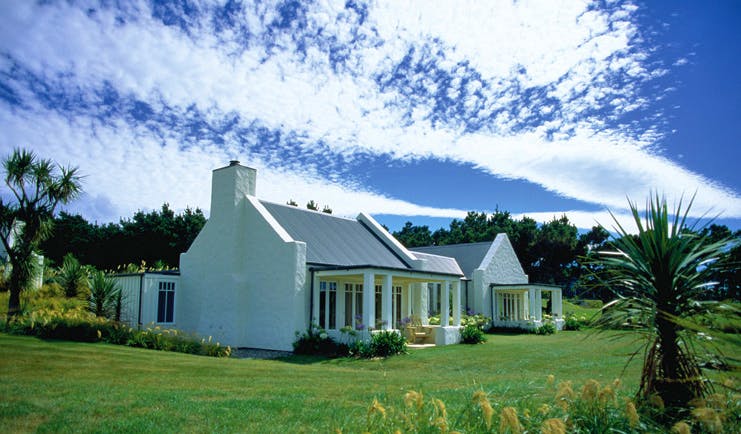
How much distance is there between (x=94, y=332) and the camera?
58.0ft

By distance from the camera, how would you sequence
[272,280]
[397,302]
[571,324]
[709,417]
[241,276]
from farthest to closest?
[571,324] < [397,302] < [241,276] < [272,280] < [709,417]

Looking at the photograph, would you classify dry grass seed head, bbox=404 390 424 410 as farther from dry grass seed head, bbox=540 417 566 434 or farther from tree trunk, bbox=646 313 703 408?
tree trunk, bbox=646 313 703 408

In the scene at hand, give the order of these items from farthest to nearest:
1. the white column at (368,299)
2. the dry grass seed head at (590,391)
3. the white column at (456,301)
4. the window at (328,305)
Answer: the white column at (456,301) < the window at (328,305) < the white column at (368,299) < the dry grass seed head at (590,391)

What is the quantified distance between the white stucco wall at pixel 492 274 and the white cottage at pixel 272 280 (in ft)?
32.4

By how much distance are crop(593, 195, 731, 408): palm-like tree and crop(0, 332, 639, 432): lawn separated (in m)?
0.72

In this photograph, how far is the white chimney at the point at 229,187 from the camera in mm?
22281

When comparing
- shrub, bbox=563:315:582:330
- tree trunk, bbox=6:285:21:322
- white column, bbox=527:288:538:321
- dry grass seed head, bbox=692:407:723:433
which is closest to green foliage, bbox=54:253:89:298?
tree trunk, bbox=6:285:21:322

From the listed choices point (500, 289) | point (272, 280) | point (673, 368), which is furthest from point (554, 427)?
point (500, 289)

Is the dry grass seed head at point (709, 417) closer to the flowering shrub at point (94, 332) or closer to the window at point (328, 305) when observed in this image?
the flowering shrub at point (94, 332)

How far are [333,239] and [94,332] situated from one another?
34.4 feet

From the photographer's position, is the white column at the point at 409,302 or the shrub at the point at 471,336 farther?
the white column at the point at 409,302

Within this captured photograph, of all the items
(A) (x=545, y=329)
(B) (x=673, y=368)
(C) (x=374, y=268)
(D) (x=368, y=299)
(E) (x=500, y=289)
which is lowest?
(A) (x=545, y=329)

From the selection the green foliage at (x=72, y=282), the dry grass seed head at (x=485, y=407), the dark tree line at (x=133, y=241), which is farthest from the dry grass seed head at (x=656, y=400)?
the dark tree line at (x=133, y=241)

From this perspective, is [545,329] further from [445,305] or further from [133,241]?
[133,241]
